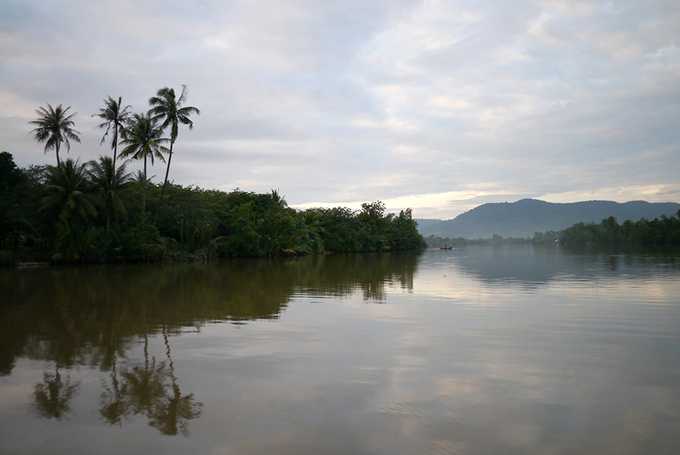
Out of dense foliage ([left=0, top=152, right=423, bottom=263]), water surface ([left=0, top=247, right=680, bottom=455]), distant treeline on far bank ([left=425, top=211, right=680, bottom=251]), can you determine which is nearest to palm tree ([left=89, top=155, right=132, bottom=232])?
dense foliage ([left=0, top=152, right=423, bottom=263])

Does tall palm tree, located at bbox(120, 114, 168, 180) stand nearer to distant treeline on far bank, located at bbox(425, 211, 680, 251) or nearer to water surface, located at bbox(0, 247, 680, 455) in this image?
water surface, located at bbox(0, 247, 680, 455)

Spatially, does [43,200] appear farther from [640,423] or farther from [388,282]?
[640,423]

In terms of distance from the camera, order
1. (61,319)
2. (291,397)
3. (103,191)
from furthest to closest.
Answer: (103,191) < (61,319) < (291,397)

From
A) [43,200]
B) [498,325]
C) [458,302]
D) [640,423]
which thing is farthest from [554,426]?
[43,200]

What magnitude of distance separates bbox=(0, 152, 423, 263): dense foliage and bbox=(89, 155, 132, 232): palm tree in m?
0.06

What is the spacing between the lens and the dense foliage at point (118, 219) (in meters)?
33.2

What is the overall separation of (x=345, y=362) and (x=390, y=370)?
0.82 m

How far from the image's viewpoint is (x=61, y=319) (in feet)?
39.8

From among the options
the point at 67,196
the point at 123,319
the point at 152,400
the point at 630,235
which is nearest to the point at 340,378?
the point at 152,400

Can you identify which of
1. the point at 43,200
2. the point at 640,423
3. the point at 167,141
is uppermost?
the point at 167,141

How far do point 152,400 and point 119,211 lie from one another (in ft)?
108

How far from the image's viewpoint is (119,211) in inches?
1415

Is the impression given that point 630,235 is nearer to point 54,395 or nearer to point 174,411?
point 174,411

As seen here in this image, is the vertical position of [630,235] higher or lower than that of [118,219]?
lower
